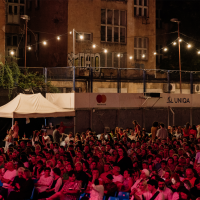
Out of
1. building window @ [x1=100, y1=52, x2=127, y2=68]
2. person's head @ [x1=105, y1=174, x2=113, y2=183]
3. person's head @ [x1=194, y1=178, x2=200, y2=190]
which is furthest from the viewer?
building window @ [x1=100, y1=52, x2=127, y2=68]

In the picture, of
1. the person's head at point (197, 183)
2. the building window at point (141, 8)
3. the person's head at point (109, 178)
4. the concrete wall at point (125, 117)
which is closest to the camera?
the person's head at point (197, 183)

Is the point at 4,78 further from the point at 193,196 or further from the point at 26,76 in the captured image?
the point at 193,196

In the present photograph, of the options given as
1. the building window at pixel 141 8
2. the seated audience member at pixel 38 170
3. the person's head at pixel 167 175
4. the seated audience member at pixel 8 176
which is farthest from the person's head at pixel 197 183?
the building window at pixel 141 8

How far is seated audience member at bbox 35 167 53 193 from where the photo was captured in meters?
9.76

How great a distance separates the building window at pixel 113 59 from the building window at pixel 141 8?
4265mm

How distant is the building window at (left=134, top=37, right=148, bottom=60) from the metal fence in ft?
10.5

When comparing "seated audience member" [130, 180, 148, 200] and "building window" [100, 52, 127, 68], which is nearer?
"seated audience member" [130, 180, 148, 200]

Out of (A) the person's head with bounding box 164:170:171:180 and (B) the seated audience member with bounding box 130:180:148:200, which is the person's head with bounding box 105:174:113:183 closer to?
(B) the seated audience member with bounding box 130:180:148:200

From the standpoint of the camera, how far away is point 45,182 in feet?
32.2

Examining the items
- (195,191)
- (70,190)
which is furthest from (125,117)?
(195,191)

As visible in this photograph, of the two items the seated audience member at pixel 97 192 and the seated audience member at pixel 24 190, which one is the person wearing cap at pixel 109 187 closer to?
the seated audience member at pixel 97 192

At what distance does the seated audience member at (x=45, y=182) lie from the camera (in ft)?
32.0

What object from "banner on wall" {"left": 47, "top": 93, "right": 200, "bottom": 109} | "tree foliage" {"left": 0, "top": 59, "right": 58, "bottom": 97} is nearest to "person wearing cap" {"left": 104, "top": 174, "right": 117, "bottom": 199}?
"tree foliage" {"left": 0, "top": 59, "right": 58, "bottom": 97}

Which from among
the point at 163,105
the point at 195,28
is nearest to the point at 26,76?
the point at 163,105
